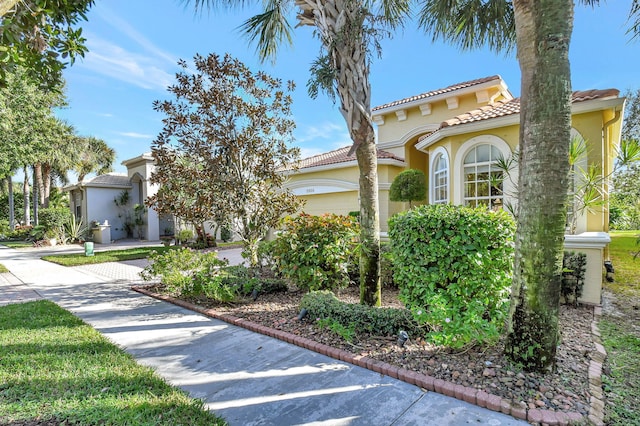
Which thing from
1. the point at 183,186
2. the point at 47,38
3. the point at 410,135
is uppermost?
the point at 410,135

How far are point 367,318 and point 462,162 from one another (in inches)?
292

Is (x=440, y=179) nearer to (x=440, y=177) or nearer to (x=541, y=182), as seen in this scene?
(x=440, y=177)

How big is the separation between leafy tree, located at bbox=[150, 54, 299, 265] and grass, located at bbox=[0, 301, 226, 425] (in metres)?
4.01

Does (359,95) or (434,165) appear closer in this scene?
(359,95)

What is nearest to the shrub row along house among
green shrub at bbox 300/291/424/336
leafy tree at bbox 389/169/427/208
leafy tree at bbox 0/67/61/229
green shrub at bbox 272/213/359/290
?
leafy tree at bbox 389/169/427/208

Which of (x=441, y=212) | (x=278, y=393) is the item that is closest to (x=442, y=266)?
(x=441, y=212)

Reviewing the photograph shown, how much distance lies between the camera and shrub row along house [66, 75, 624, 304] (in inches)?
316

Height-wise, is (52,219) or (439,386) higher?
(52,219)

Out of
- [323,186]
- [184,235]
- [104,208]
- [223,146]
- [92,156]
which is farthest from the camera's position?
[92,156]

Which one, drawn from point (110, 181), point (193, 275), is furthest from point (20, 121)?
point (193, 275)

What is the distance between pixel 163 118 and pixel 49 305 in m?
5.13

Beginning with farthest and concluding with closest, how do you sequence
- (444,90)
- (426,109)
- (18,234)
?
(18,234), (426,109), (444,90)

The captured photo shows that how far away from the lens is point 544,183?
3.42 meters

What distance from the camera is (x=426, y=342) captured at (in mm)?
4414
